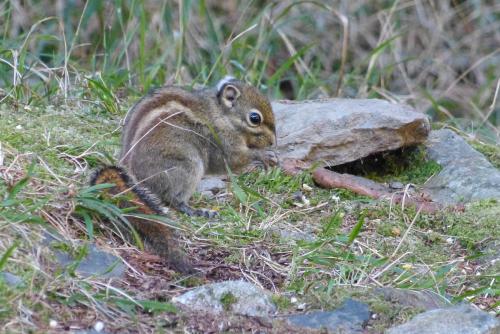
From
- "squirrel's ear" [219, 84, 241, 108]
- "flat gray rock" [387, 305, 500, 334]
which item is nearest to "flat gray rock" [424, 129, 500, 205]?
"squirrel's ear" [219, 84, 241, 108]

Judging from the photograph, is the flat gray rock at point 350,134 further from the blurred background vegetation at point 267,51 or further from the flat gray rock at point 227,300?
the flat gray rock at point 227,300

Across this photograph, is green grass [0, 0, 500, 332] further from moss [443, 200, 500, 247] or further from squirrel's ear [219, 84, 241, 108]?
squirrel's ear [219, 84, 241, 108]

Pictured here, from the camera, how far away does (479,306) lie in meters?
5.09

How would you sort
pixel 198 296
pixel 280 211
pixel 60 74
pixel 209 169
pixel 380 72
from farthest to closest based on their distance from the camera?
1. pixel 380 72
2. pixel 60 74
3. pixel 209 169
4. pixel 280 211
5. pixel 198 296

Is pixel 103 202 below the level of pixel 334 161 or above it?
above

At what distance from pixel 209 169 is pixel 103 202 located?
62.4 inches

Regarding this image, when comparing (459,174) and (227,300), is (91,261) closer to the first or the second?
(227,300)

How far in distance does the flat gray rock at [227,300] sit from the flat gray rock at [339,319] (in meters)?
0.16

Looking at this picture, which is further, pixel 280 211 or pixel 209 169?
pixel 209 169

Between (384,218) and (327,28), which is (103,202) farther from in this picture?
(327,28)

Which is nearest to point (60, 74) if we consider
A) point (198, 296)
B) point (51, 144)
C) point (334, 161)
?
point (51, 144)

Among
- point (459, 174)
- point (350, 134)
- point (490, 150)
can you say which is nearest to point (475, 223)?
point (459, 174)

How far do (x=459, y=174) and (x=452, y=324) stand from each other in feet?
8.55

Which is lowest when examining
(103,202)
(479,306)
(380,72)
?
(380,72)
